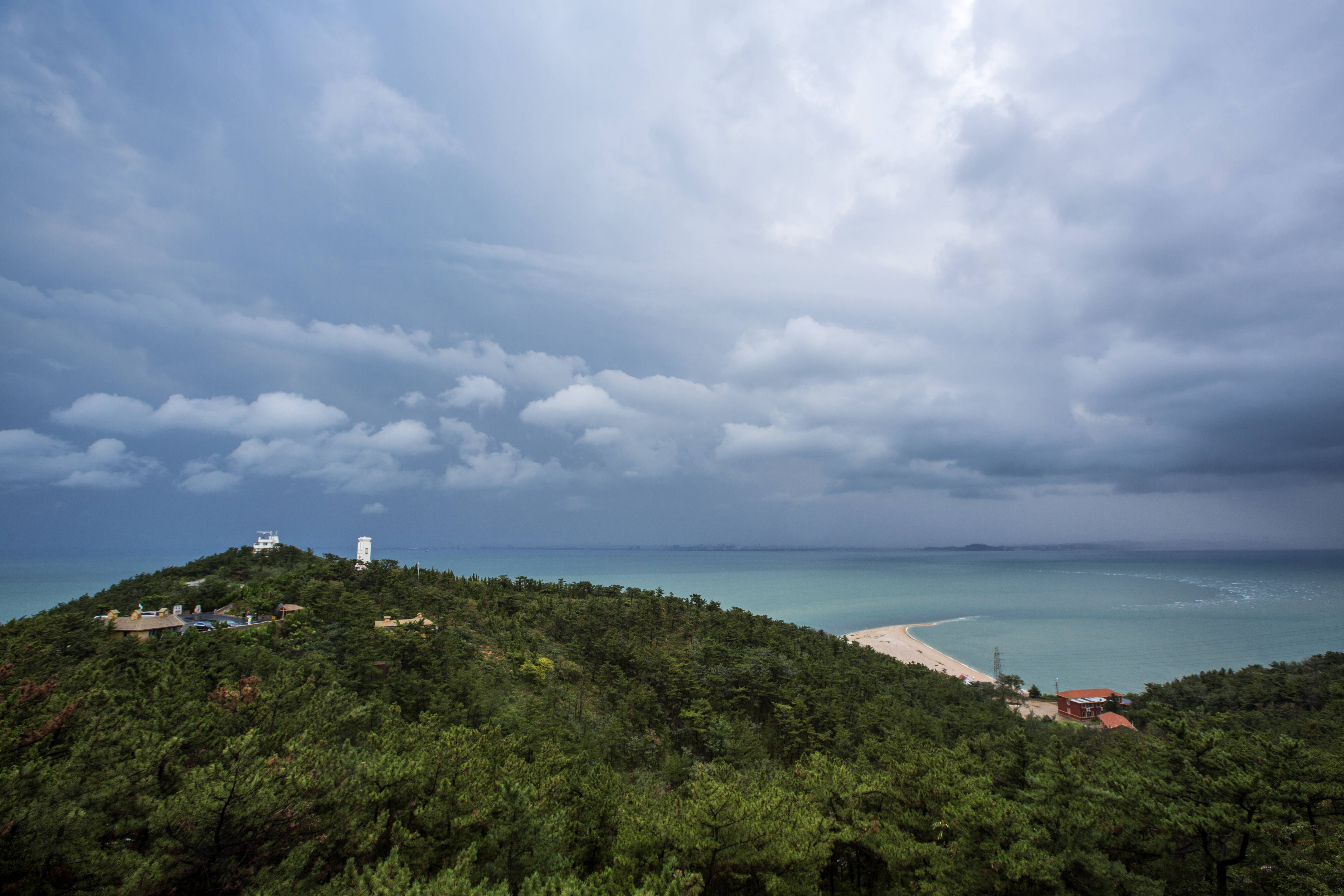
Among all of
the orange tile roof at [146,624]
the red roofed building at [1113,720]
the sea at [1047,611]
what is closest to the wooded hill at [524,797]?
the orange tile roof at [146,624]

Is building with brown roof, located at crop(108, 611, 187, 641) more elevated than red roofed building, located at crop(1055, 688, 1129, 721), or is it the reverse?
building with brown roof, located at crop(108, 611, 187, 641)

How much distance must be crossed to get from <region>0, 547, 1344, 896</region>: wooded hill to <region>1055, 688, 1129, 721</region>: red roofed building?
72.9 feet

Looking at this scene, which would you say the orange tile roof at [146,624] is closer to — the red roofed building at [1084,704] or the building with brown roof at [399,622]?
the building with brown roof at [399,622]

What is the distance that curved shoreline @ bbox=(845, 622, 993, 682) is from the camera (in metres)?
57.4

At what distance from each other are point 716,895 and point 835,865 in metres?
4.19

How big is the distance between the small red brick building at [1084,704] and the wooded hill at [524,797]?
22.2 meters

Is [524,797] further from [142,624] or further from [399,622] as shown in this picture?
[142,624]

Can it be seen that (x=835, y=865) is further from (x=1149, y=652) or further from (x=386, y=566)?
(x=1149, y=652)

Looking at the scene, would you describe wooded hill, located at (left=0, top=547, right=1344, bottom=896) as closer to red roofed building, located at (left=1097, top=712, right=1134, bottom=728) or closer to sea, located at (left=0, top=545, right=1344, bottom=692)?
red roofed building, located at (left=1097, top=712, right=1134, bottom=728)

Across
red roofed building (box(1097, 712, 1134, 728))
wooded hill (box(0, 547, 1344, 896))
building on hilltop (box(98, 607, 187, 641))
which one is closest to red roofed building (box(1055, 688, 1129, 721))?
red roofed building (box(1097, 712, 1134, 728))

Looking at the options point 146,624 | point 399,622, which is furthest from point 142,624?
point 399,622

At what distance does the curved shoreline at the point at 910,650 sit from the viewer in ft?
188

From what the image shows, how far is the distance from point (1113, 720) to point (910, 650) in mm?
27030

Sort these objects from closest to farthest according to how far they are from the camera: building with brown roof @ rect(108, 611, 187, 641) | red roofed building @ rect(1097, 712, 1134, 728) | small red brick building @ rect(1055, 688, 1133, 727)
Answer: building with brown roof @ rect(108, 611, 187, 641)
red roofed building @ rect(1097, 712, 1134, 728)
small red brick building @ rect(1055, 688, 1133, 727)
